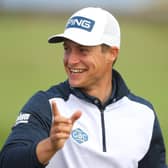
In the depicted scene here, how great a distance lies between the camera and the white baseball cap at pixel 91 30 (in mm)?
3367

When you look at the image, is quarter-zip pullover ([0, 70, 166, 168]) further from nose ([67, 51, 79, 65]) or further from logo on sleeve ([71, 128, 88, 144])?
nose ([67, 51, 79, 65])

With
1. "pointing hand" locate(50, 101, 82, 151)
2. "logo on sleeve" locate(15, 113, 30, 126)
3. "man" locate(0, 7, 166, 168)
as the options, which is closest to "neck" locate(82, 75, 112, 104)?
"man" locate(0, 7, 166, 168)

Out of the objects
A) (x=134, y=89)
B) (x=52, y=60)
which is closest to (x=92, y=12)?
(x=134, y=89)

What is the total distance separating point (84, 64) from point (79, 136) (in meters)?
0.29

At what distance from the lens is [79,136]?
3367mm

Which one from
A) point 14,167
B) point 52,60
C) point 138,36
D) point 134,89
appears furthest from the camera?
point 138,36

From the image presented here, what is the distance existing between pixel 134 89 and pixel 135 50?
5.76ft

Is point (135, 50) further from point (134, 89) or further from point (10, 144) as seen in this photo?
point (10, 144)

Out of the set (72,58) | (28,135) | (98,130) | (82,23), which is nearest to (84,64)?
(72,58)

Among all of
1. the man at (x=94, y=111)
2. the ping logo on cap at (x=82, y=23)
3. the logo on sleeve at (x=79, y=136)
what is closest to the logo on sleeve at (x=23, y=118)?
the man at (x=94, y=111)

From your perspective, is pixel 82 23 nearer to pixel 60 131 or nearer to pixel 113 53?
pixel 113 53

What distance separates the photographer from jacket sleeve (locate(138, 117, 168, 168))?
11.7 feet

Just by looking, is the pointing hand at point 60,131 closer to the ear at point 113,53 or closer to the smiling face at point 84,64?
the smiling face at point 84,64

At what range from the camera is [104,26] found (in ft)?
11.4
